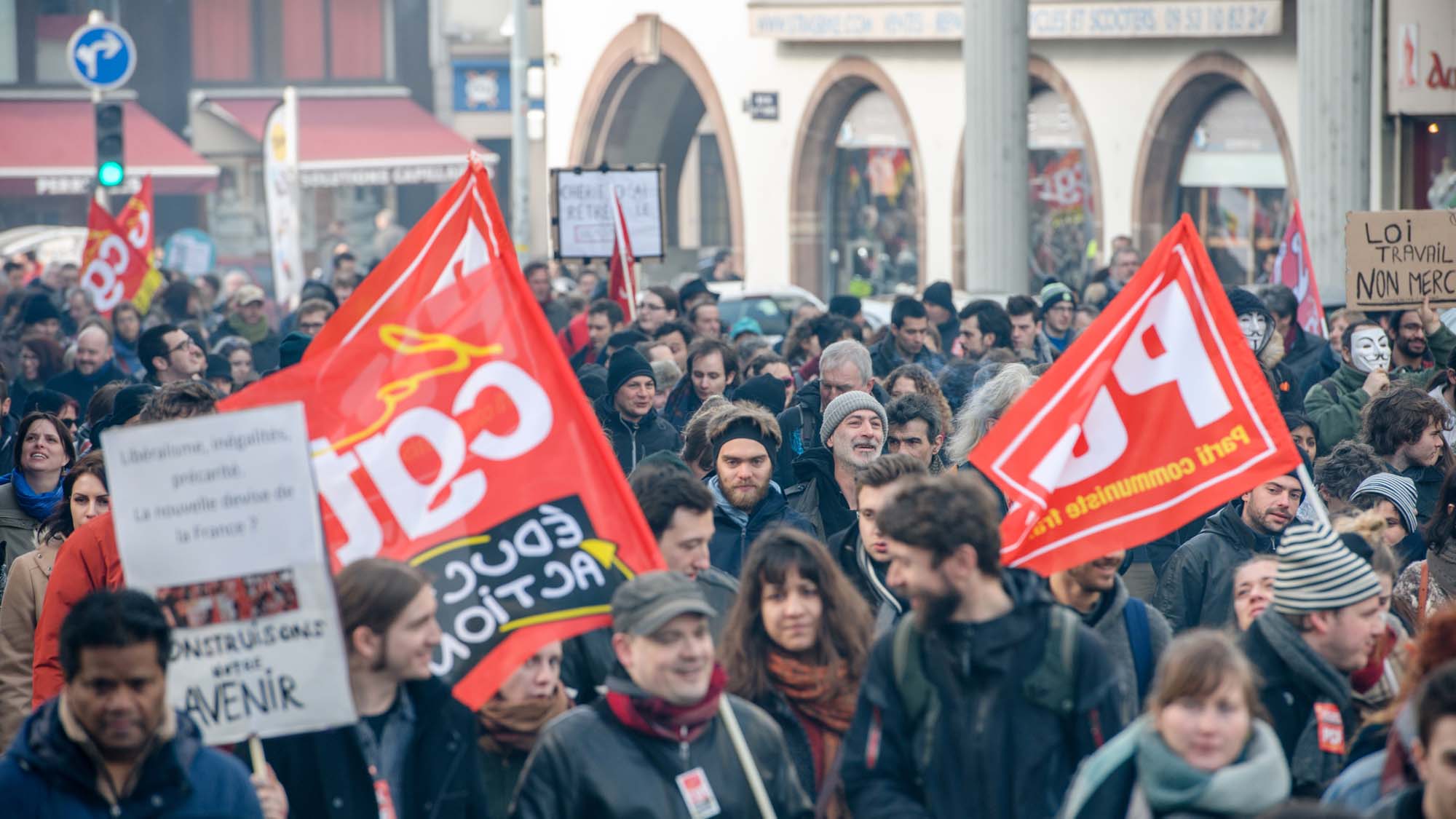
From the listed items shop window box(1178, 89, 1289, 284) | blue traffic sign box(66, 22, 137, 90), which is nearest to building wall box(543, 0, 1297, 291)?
shop window box(1178, 89, 1289, 284)

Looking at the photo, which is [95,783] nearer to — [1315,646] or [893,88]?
[1315,646]

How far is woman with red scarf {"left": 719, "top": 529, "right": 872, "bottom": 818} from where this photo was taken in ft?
17.0

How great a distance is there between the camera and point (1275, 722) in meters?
5.07

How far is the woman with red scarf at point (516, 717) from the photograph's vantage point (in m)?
5.13

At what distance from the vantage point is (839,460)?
26.8 ft

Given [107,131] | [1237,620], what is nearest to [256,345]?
[107,131]

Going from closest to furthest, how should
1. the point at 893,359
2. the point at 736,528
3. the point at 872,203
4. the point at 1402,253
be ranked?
1. the point at 736,528
2. the point at 1402,253
3. the point at 893,359
4. the point at 872,203

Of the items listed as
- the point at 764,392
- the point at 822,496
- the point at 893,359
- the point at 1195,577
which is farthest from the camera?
the point at 893,359

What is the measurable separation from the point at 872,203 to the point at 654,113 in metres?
6.08

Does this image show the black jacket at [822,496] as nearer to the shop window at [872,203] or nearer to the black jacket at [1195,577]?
the black jacket at [1195,577]

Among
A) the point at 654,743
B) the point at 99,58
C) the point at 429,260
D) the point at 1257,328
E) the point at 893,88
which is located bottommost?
the point at 654,743

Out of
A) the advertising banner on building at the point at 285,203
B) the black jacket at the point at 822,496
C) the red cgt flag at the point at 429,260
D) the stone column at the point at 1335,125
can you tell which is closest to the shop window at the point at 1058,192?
the stone column at the point at 1335,125

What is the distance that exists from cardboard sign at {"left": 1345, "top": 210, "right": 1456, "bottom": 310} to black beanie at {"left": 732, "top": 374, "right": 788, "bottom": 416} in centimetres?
278

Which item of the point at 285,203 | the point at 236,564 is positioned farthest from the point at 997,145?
the point at 236,564
